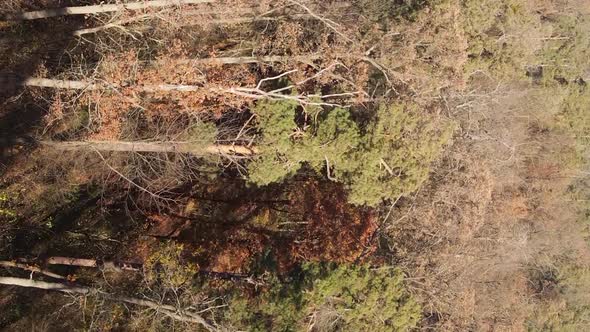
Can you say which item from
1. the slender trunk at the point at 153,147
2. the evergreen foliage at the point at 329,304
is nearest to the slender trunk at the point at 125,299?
the evergreen foliage at the point at 329,304

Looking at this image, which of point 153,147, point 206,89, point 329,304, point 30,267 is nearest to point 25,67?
point 153,147

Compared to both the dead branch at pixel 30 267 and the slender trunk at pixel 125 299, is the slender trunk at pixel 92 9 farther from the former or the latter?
the slender trunk at pixel 125 299

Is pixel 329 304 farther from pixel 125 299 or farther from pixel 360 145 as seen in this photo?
pixel 125 299

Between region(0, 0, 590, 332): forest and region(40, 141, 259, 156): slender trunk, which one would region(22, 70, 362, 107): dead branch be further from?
region(40, 141, 259, 156): slender trunk

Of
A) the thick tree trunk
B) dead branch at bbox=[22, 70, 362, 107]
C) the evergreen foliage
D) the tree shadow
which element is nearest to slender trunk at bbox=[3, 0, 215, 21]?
the tree shadow

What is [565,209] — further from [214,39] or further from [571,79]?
[214,39]
